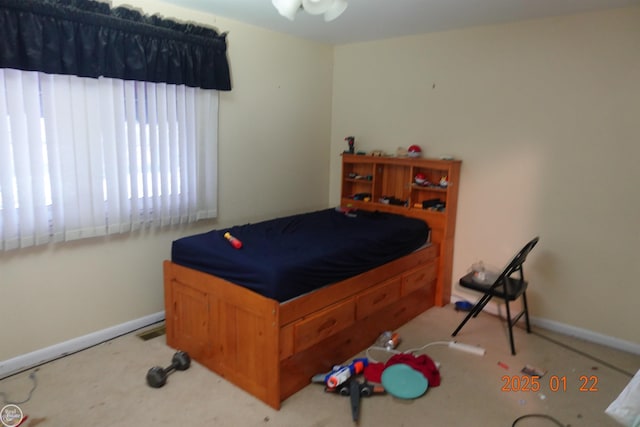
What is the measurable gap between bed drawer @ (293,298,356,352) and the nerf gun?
0.19 metres

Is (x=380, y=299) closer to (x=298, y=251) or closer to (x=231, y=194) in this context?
(x=298, y=251)

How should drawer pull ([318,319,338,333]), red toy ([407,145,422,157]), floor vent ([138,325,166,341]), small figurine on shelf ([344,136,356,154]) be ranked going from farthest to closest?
small figurine on shelf ([344,136,356,154]) → red toy ([407,145,422,157]) → floor vent ([138,325,166,341]) → drawer pull ([318,319,338,333])

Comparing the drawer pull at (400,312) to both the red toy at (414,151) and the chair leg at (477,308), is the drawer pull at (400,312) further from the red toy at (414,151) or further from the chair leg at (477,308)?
the red toy at (414,151)

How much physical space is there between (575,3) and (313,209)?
2632 mm

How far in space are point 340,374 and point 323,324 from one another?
28 centimetres

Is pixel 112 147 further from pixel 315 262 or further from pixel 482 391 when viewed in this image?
pixel 482 391

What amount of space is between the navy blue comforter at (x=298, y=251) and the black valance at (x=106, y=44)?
1.10m

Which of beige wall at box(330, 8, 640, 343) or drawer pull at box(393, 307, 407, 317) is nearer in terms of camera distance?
beige wall at box(330, 8, 640, 343)

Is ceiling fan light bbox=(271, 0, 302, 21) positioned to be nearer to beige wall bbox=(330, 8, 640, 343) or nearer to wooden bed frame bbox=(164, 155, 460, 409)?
wooden bed frame bbox=(164, 155, 460, 409)

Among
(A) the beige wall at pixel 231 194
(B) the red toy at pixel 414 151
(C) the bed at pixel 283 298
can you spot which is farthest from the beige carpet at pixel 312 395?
(B) the red toy at pixel 414 151

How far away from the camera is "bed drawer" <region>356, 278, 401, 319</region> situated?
8.77 ft

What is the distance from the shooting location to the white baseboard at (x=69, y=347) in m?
2.45

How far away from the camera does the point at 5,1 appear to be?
2.15 m

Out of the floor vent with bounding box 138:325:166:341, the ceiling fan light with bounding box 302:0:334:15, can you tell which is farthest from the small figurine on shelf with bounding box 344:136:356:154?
the floor vent with bounding box 138:325:166:341
